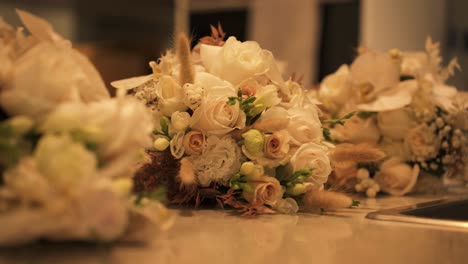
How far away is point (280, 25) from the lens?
3.98 metres

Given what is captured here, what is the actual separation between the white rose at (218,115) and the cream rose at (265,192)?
0.09m

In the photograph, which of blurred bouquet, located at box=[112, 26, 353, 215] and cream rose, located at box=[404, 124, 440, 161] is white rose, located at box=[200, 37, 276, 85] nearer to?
blurred bouquet, located at box=[112, 26, 353, 215]

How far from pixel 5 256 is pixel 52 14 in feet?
13.5

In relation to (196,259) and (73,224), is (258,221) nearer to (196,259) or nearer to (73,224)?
(196,259)

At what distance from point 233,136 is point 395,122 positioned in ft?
1.89

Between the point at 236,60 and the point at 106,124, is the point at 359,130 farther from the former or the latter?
the point at 106,124

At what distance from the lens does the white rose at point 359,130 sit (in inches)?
60.9

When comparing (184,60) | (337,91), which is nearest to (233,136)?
(184,60)

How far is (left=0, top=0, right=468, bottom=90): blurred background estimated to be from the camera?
11.2ft

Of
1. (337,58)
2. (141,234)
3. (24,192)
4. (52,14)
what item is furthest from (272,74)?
(52,14)

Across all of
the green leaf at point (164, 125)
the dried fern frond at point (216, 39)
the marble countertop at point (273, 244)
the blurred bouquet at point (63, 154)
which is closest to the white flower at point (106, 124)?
the blurred bouquet at point (63, 154)

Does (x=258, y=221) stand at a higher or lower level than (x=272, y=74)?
lower

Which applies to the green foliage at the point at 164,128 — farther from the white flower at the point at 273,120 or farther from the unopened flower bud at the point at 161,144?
the white flower at the point at 273,120

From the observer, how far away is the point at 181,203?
1162 mm
